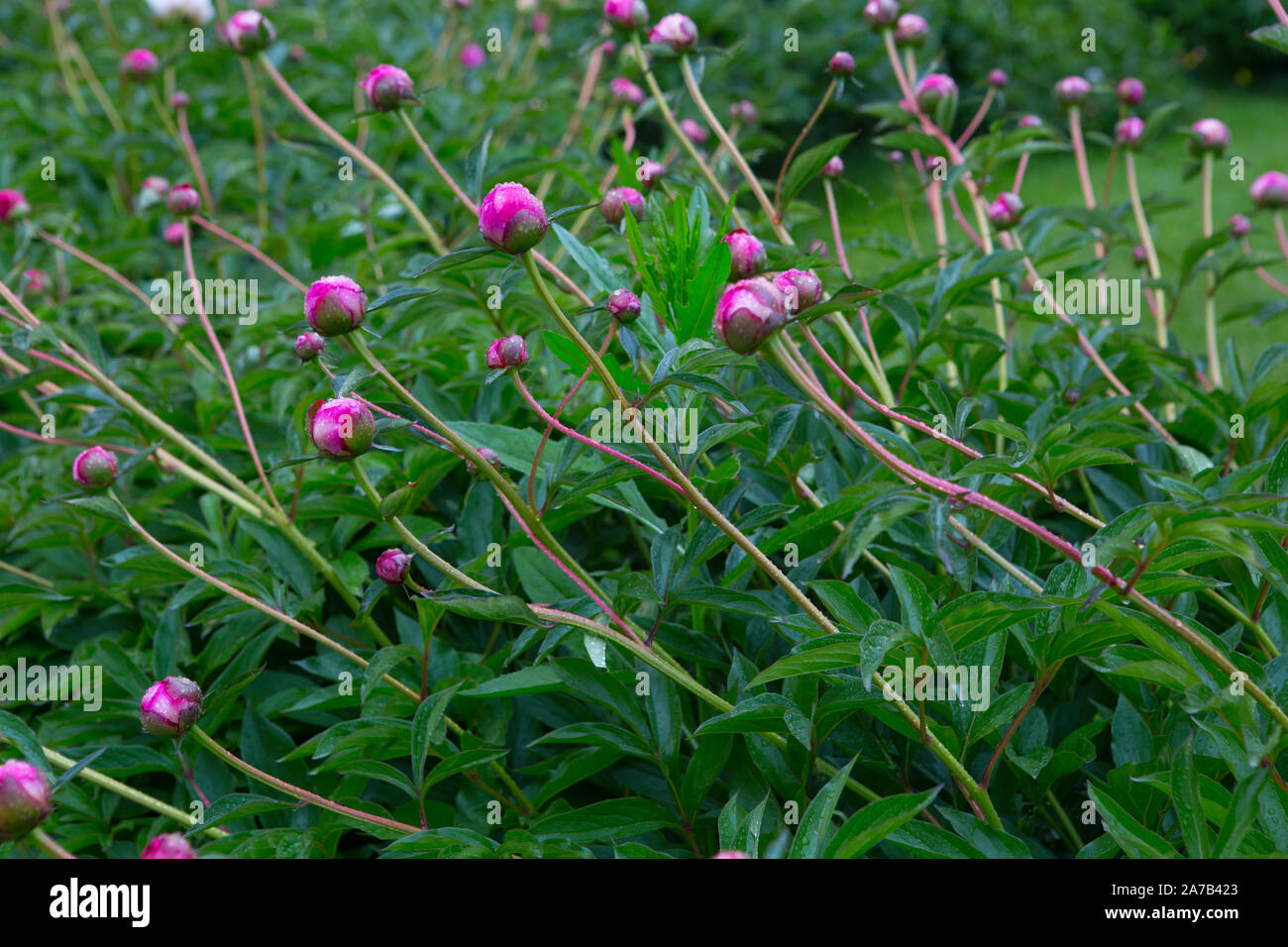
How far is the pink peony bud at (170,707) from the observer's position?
109 centimetres

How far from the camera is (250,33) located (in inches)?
76.9

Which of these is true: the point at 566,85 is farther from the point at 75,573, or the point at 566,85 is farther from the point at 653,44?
Answer: the point at 75,573

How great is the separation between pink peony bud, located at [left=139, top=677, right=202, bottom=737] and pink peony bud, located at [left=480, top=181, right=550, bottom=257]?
53 cm

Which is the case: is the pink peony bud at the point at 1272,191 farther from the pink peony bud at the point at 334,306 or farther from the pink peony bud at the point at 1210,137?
the pink peony bud at the point at 334,306

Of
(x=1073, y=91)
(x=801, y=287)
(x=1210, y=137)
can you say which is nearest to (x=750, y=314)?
(x=801, y=287)

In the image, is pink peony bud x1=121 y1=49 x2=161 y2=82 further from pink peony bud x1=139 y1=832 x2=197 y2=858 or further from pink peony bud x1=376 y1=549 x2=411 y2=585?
pink peony bud x1=139 y1=832 x2=197 y2=858

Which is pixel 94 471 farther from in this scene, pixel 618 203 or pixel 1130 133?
pixel 1130 133

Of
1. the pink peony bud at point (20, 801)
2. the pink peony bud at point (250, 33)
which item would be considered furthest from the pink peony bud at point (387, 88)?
the pink peony bud at point (20, 801)

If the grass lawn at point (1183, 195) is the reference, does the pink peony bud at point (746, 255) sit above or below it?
below

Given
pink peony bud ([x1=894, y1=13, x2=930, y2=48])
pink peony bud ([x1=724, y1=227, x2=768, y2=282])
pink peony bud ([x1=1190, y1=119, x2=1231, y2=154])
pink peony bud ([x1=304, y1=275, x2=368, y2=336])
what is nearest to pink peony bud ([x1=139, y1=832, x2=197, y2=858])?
pink peony bud ([x1=304, y1=275, x2=368, y2=336])

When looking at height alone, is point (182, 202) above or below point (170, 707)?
above

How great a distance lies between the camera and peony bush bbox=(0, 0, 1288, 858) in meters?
1.02

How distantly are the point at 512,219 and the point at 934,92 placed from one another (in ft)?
3.39
